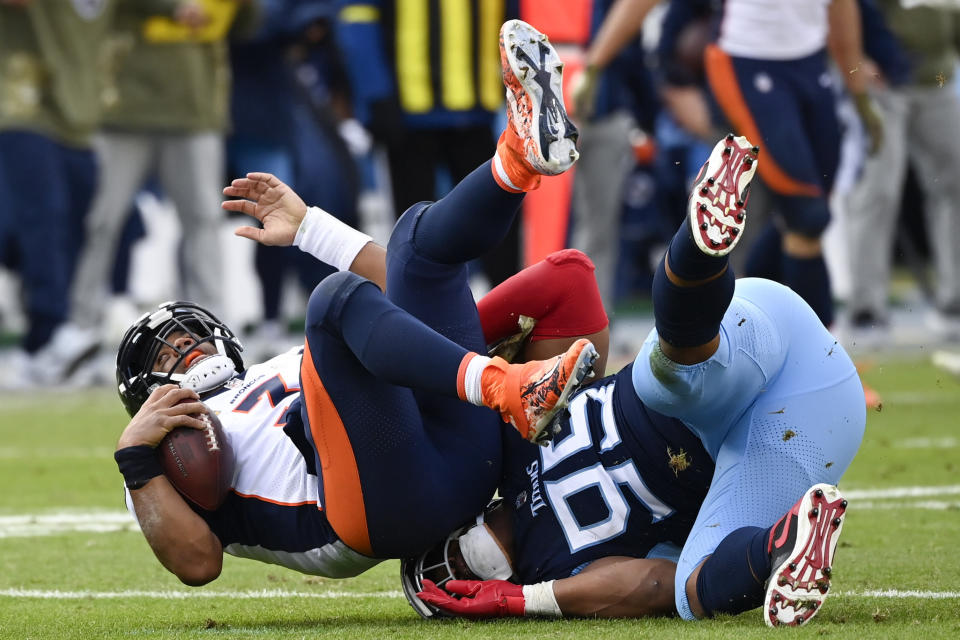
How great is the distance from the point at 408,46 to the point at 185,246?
10.3 feet

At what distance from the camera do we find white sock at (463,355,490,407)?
10.2 feet

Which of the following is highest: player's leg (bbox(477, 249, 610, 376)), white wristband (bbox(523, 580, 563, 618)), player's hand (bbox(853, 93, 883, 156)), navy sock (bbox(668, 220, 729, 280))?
navy sock (bbox(668, 220, 729, 280))

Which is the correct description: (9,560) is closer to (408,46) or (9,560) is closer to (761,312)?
(761,312)

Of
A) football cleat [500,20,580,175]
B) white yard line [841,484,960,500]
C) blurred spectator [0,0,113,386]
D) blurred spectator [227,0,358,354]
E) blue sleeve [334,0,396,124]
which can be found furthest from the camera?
blurred spectator [227,0,358,354]

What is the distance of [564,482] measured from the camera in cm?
347

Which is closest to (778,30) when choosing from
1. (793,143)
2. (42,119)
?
(793,143)

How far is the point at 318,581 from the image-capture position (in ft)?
14.1

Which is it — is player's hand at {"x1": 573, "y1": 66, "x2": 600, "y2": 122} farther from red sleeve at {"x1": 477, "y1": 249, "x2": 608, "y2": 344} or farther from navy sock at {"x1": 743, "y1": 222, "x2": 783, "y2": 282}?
red sleeve at {"x1": 477, "y1": 249, "x2": 608, "y2": 344}

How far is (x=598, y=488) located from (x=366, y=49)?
461cm

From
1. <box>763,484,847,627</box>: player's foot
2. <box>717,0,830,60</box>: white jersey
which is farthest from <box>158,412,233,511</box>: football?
<box>717,0,830,60</box>: white jersey

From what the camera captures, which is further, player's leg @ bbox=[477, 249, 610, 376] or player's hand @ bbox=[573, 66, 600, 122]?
player's hand @ bbox=[573, 66, 600, 122]

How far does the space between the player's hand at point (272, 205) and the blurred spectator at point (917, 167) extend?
19.9 feet

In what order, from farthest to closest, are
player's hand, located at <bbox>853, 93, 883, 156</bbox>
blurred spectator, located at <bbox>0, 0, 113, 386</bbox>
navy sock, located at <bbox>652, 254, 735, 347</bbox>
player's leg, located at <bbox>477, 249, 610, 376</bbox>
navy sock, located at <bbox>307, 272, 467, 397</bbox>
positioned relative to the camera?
blurred spectator, located at <bbox>0, 0, 113, 386</bbox> < player's hand, located at <bbox>853, 93, 883, 156</bbox> < player's leg, located at <bbox>477, 249, 610, 376</bbox> < navy sock, located at <bbox>307, 272, 467, 397</bbox> < navy sock, located at <bbox>652, 254, 735, 347</bbox>

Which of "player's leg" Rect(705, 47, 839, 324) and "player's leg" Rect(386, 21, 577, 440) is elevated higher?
"player's leg" Rect(386, 21, 577, 440)
